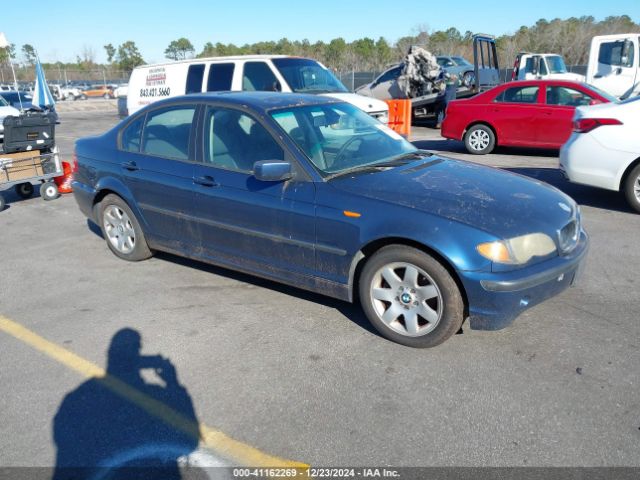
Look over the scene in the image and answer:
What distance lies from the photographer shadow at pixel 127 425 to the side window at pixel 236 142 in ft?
5.50

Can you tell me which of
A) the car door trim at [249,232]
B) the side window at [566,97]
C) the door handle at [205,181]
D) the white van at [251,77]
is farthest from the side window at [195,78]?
the side window at [566,97]

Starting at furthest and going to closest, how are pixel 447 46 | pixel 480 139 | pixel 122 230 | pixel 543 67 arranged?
pixel 447 46
pixel 543 67
pixel 480 139
pixel 122 230

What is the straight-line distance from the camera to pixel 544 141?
1032 cm

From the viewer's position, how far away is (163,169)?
4.78 m

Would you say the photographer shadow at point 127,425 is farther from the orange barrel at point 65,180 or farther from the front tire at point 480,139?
the front tire at point 480,139

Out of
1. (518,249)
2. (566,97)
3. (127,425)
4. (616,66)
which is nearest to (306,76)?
A: (566,97)

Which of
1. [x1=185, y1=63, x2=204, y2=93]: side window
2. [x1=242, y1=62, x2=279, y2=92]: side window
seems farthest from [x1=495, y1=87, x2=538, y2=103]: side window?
[x1=185, y1=63, x2=204, y2=93]: side window

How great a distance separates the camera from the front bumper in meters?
3.25

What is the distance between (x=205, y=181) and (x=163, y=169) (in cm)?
60

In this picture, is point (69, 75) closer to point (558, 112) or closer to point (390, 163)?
point (558, 112)

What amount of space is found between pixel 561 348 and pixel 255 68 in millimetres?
8046

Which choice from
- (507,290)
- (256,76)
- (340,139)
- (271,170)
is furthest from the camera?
(256,76)

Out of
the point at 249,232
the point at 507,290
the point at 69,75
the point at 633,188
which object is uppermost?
the point at 69,75

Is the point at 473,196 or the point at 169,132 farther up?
the point at 169,132
